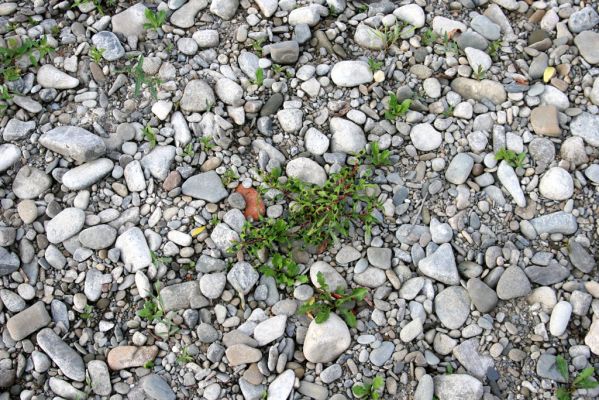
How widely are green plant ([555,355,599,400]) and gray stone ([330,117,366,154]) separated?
54.5 inches

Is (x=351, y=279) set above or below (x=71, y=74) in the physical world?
below

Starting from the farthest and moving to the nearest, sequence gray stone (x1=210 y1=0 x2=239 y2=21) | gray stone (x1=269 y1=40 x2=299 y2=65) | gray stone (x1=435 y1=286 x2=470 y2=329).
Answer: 1. gray stone (x1=210 y1=0 x2=239 y2=21)
2. gray stone (x1=269 y1=40 x2=299 y2=65)
3. gray stone (x1=435 y1=286 x2=470 y2=329)

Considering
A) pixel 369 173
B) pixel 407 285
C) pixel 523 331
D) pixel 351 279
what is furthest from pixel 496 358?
pixel 369 173

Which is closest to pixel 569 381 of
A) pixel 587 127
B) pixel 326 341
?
pixel 326 341

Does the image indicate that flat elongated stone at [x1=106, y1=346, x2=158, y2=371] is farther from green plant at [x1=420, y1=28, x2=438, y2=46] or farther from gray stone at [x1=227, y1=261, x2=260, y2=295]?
green plant at [x1=420, y1=28, x2=438, y2=46]

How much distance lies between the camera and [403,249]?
10.4ft

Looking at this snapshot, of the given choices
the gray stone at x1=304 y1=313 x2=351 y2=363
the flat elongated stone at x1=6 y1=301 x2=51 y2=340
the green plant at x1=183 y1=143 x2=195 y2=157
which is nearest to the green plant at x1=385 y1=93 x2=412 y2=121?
the green plant at x1=183 y1=143 x2=195 y2=157

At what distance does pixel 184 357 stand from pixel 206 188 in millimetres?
830

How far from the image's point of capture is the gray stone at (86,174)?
3193 mm

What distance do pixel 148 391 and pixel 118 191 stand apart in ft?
3.26

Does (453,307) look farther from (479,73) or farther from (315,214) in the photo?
(479,73)

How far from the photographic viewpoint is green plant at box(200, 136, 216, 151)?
331 centimetres

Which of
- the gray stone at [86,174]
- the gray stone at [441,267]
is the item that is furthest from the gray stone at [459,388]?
the gray stone at [86,174]

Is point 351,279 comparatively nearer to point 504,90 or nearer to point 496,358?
point 496,358
